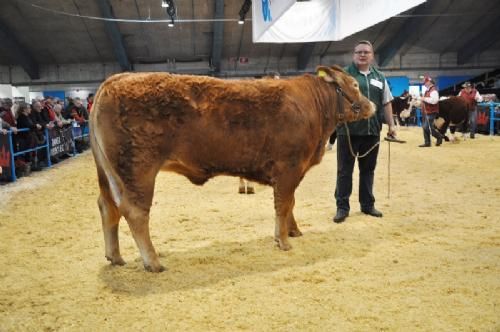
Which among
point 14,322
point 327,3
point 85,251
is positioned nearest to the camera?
point 14,322

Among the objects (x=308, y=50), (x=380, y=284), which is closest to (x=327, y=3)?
(x=380, y=284)

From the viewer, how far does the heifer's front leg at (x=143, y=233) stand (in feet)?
11.0

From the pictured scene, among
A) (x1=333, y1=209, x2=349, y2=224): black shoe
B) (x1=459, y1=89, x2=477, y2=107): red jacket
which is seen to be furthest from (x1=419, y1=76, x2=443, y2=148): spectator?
(x1=333, y1=209, x2=349, y2=224): black shoe

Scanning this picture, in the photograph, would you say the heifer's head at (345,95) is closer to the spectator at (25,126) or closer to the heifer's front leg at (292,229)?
the heifer's front leg at (292,229)

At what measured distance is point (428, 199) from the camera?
19.5ft

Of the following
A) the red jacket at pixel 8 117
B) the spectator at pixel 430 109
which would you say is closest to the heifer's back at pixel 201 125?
the red jacket at pixel 8 117

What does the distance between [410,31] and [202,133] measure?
19617 mm

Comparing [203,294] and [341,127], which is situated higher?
[341,127]

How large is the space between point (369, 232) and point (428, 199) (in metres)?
1.89

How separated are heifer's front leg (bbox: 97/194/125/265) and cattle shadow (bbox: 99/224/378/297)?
0.09 meters

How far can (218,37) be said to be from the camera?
19422 millimetres

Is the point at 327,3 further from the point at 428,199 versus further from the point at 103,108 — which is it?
the point at 103,108

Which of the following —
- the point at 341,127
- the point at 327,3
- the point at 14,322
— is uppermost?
the point at 327,3

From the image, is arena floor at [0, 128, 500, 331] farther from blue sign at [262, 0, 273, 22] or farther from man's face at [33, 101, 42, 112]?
man's face at [33, 101, 42, 112]
